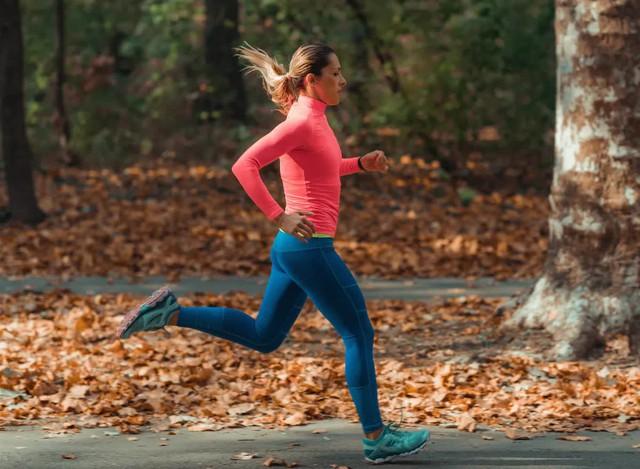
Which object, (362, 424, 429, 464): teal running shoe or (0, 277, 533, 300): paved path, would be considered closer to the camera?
(362, 424, 429, 464): teal running shoe

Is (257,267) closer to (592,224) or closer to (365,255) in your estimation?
(365,255)

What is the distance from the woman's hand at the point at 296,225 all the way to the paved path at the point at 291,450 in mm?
1138

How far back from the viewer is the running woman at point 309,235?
5.79 metres

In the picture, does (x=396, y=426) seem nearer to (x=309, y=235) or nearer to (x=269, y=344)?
(x=269, y=344)

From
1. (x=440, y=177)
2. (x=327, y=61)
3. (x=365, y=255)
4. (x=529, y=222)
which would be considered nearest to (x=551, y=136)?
(x=440, y=177)

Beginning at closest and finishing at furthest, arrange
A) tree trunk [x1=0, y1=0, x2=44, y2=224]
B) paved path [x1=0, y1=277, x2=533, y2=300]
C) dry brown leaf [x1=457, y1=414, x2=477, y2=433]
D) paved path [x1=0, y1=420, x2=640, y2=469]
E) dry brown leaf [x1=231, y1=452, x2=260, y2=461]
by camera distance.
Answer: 1. paved path [x1=0, y1=420, x2=640, y2=469]
2. dry brown leaf [x1=231, y1=452, x2=260, y2=461]
3. dry brown leaf [x1=457, y1=414, x2=477, y2=433]
4. paved path [x1=0, y1=277, x2=533, y2=300]
5. tree trunk [x1=0, y1=0, x2=44, y2=224]

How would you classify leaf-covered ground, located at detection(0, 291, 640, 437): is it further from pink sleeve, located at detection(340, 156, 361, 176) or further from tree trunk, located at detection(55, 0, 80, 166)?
tree trunk, located at detection(55, 0, 80, 166)

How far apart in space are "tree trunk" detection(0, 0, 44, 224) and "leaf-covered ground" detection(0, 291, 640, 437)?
6117 mm

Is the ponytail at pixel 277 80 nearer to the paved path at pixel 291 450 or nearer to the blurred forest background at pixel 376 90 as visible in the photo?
the paved path at pixel 291 450

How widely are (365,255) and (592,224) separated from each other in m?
6.00

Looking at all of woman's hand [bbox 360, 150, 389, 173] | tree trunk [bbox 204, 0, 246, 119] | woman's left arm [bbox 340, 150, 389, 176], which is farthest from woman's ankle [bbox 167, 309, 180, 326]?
tree trunk [bbox 204, 0, 246, 119]

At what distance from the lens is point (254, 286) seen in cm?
1305

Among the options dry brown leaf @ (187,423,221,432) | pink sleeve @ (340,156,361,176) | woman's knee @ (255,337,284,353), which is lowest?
dry brown leaf @ (187,423,221,432)

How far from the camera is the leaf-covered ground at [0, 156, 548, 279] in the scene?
14266 mm
